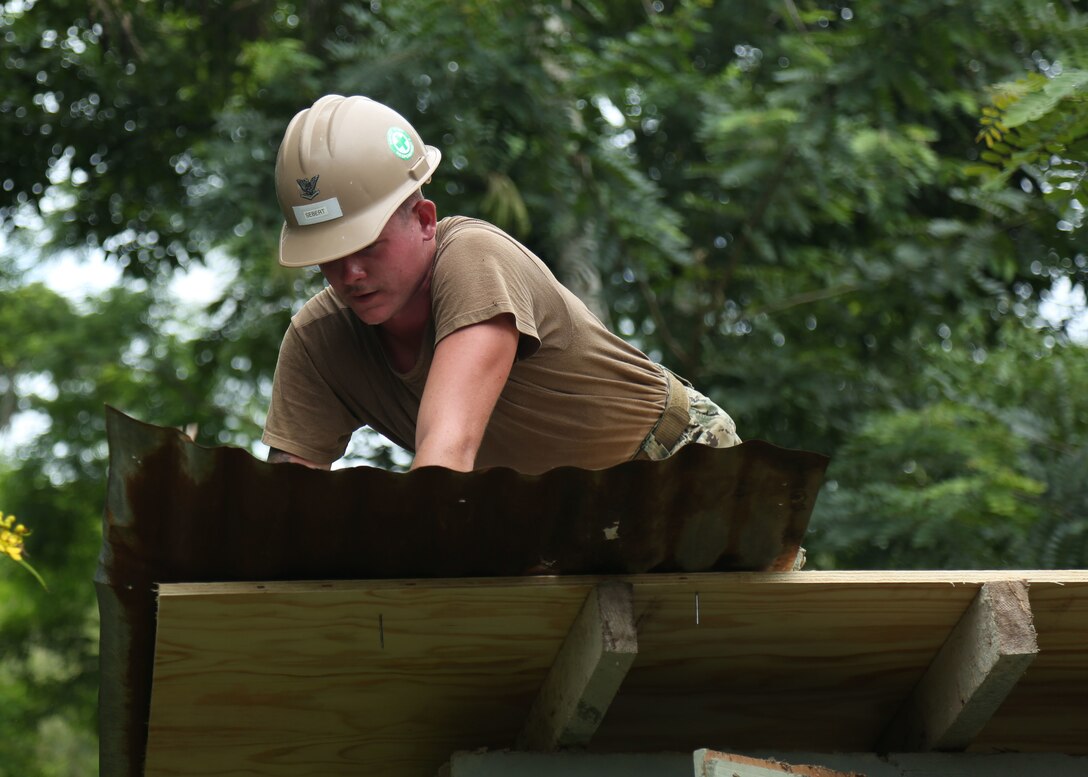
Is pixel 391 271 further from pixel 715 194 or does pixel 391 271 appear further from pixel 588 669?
pixel 715 194

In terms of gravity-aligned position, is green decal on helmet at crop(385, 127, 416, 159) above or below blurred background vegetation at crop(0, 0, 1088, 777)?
above

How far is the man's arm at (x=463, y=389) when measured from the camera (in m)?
2.64

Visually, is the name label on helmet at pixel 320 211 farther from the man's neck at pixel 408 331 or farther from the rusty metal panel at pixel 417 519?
the rusty metal panel at pixel 417 519

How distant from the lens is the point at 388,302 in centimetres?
299

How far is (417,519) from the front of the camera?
2.38 metres

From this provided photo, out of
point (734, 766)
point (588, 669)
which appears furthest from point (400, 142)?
point (734, 766)

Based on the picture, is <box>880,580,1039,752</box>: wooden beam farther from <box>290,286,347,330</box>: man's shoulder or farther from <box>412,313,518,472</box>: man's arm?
<box>290,286,347,330</box>: man's shoulder

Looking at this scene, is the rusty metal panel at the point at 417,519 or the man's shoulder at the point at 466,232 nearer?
the rusty metal panel at the point at 417,519

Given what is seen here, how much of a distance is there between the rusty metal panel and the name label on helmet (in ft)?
2.59

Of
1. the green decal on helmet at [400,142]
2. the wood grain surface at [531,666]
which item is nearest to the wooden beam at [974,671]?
the wood grain surface at [531,666]

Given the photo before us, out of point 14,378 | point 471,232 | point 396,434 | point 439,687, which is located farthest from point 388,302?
point 14,378

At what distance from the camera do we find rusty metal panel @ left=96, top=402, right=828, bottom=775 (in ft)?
7.55

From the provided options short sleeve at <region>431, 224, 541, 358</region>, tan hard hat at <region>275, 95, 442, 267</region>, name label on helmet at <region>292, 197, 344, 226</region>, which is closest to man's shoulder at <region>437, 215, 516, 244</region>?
short sleeve at <region>431, 224, 541, 358</region>

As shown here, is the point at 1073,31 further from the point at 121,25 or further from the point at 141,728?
the point at 141,728
